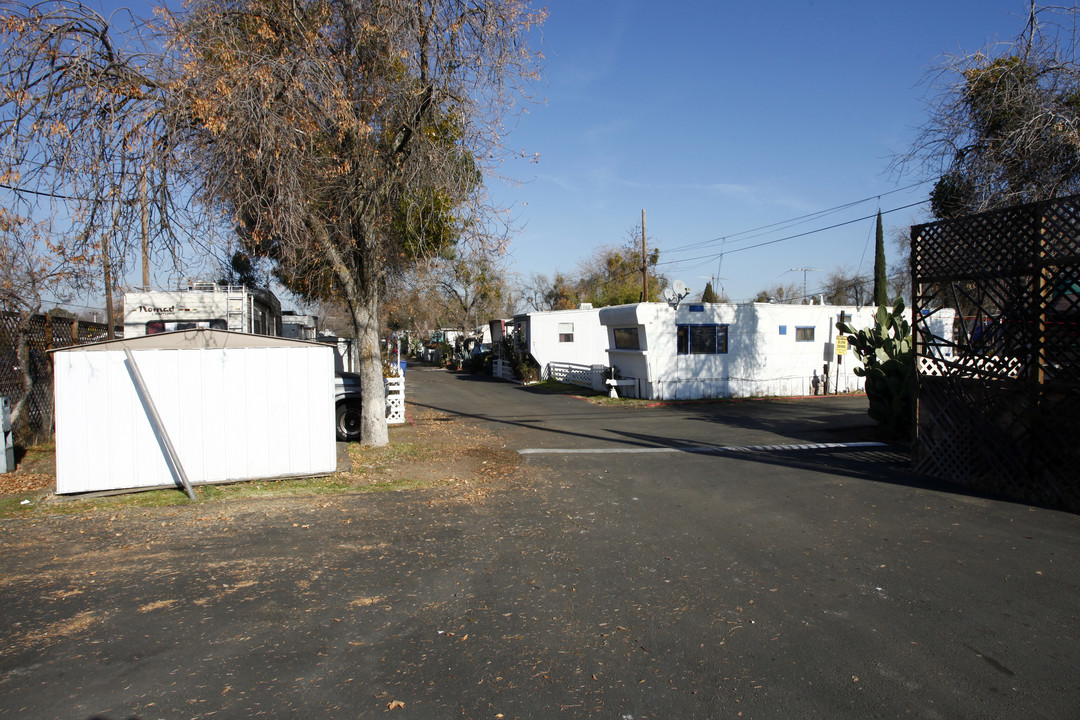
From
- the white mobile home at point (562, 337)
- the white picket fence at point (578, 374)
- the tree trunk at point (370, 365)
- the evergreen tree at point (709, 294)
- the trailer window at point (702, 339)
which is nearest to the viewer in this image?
the tree trunk at point (370, 365)

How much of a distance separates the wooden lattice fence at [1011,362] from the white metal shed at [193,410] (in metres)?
8.25

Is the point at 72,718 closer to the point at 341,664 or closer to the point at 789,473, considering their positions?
the point at 341,664

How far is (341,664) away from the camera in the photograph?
13.2ft

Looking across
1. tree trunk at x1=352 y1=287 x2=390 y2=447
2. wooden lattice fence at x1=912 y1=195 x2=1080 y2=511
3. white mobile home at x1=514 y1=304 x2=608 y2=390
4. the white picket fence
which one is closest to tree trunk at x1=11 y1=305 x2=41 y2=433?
tree trunk at x1=352 y1=287 x2=390 y2=447

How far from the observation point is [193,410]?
827cm

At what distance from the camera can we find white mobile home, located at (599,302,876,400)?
810 inches

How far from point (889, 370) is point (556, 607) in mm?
10408

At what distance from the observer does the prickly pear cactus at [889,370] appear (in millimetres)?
12438

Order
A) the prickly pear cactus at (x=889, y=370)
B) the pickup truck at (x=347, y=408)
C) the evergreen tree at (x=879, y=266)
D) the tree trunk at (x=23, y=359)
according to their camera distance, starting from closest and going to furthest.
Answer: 1. the tree trunk at (x=23, y=359)
2. the prickly pear cactus at (x=889, y=370)
3. the pickup truck at (x=347, y=408)
4. the evergreen tree at (x=879, y=266)

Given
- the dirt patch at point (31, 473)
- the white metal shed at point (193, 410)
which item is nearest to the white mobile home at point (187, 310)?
the dirt patch at point (31, 473)

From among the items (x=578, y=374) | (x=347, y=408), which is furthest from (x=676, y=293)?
(x=347, y=408)

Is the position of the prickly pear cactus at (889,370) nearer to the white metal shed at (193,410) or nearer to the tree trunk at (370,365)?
the tree trunk at (370,365)

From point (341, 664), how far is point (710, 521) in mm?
4316

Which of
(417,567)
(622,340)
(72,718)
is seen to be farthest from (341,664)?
(622,340)
